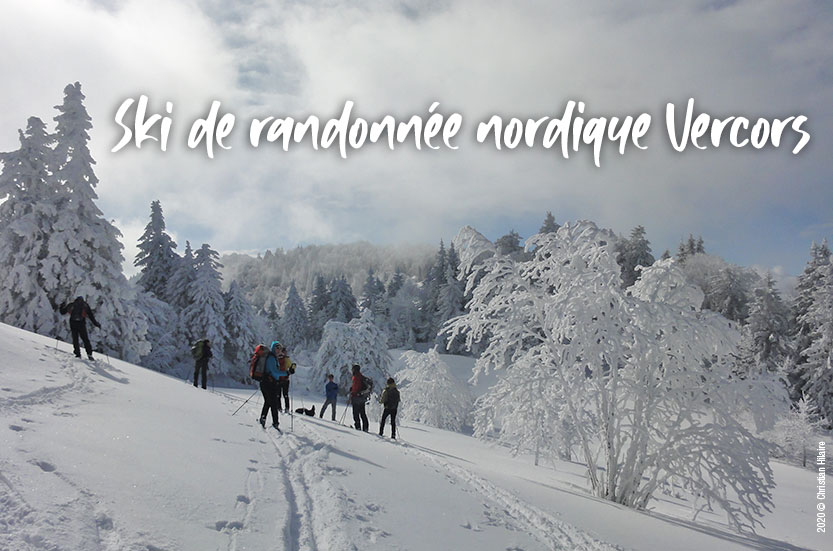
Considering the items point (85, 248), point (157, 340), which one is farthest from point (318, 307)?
point (85, 248)

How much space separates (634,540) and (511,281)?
6345 millimetres

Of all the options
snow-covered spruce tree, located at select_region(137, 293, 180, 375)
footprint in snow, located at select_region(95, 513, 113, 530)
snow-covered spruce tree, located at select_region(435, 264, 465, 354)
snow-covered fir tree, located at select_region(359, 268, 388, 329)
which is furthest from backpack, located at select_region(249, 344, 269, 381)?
snow-covered fir tree, located at select_region(359, 268, 388, 329)

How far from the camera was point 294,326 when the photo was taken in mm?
72375

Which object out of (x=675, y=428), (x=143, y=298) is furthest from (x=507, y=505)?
(x=143, y=298)

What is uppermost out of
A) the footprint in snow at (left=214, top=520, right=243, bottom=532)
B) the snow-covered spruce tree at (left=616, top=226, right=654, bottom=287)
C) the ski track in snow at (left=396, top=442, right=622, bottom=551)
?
the snow-covered spruce tree at (left=616, top=226, right=654, bottom=287)

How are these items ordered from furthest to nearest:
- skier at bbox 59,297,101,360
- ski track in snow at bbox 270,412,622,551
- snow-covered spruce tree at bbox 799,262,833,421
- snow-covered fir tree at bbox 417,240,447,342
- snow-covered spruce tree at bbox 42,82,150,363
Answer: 1. snow-covered fir tree at bbox 417,240,447,342
2. snow-covered spruce tree at bbox 799,262,833,421
3. snow-covered spruce tree at bbox 42,82,150,363
4. skier at bbox 59,297,101,360
5. ski track in snow at bbox 270,412,622,551

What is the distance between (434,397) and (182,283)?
74.9 feet

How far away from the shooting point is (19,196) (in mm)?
21047

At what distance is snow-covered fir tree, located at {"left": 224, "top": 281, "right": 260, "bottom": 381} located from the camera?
3806 cm

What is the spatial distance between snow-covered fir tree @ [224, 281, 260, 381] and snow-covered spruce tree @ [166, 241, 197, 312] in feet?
10.8

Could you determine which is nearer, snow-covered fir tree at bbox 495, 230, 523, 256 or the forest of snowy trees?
the forest of snowy trees

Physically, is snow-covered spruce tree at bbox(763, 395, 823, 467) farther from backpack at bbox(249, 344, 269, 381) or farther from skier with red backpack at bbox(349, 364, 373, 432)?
backpack at bbox(249, 344, 269, 381)

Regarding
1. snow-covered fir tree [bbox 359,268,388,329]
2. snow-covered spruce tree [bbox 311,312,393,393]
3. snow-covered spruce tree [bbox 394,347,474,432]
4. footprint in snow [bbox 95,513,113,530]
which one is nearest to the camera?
footprint in snow [bbox 95,513,113,530]

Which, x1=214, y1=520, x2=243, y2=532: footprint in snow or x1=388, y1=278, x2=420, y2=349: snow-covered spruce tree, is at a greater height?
x1=388, y1=278, x2=420, y2=349: snow-covered spruce tree
